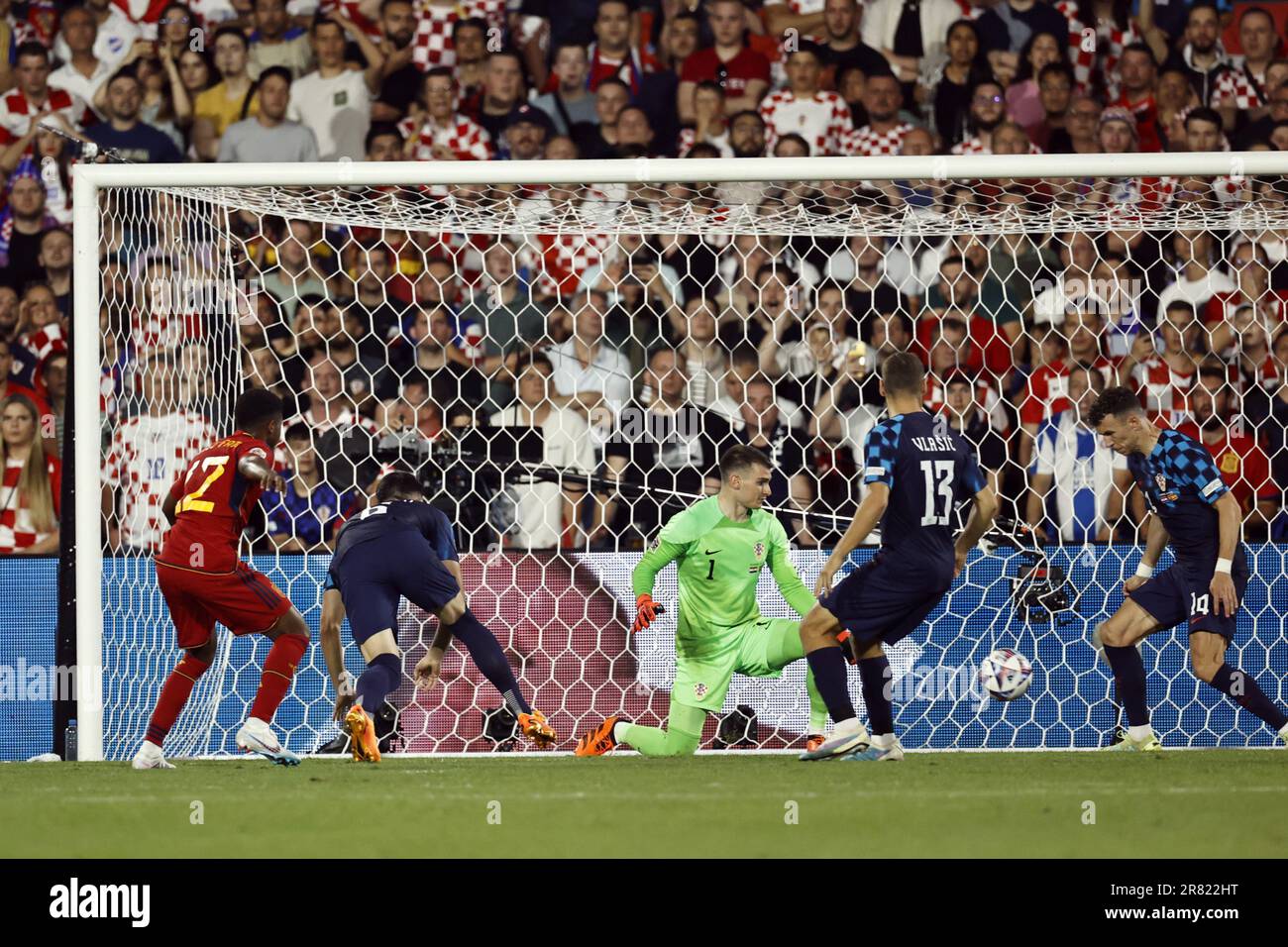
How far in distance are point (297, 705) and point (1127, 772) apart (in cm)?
369

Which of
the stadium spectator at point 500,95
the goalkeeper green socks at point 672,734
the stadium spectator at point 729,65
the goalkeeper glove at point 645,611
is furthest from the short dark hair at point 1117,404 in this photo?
the stadium spectator at point 500,95

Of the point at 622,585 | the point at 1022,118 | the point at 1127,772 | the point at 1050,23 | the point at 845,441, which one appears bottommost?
the point at 1127,772

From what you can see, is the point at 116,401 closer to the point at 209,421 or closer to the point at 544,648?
the point at 209,421

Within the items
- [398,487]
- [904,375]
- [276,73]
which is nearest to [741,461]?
[904,375]

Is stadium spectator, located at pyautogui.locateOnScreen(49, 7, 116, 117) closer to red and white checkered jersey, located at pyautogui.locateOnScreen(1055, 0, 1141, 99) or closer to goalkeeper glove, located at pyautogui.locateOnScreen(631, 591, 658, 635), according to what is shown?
goalkeeper glove, located at pyautogui.locateOnScreen(631, 591, 658, 635)

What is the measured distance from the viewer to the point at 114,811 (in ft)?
15.1

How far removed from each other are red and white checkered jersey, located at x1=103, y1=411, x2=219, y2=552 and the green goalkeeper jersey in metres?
2.34

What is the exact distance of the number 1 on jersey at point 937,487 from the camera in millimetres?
5832

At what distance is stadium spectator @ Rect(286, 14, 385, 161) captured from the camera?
9617 mm

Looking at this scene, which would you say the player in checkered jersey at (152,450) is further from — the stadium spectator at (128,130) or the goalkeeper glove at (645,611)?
the stadium spectator at (128,130)

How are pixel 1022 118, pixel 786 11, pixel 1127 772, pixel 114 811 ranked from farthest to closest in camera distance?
pixel 786 11 < pixel 1022 118 < pixel 1127 772 < pixel 114 811

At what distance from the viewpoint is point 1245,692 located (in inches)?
251

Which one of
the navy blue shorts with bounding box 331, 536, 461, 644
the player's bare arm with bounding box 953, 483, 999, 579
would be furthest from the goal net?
the player's bare arm with bounding box 953, 483, 999, 579
